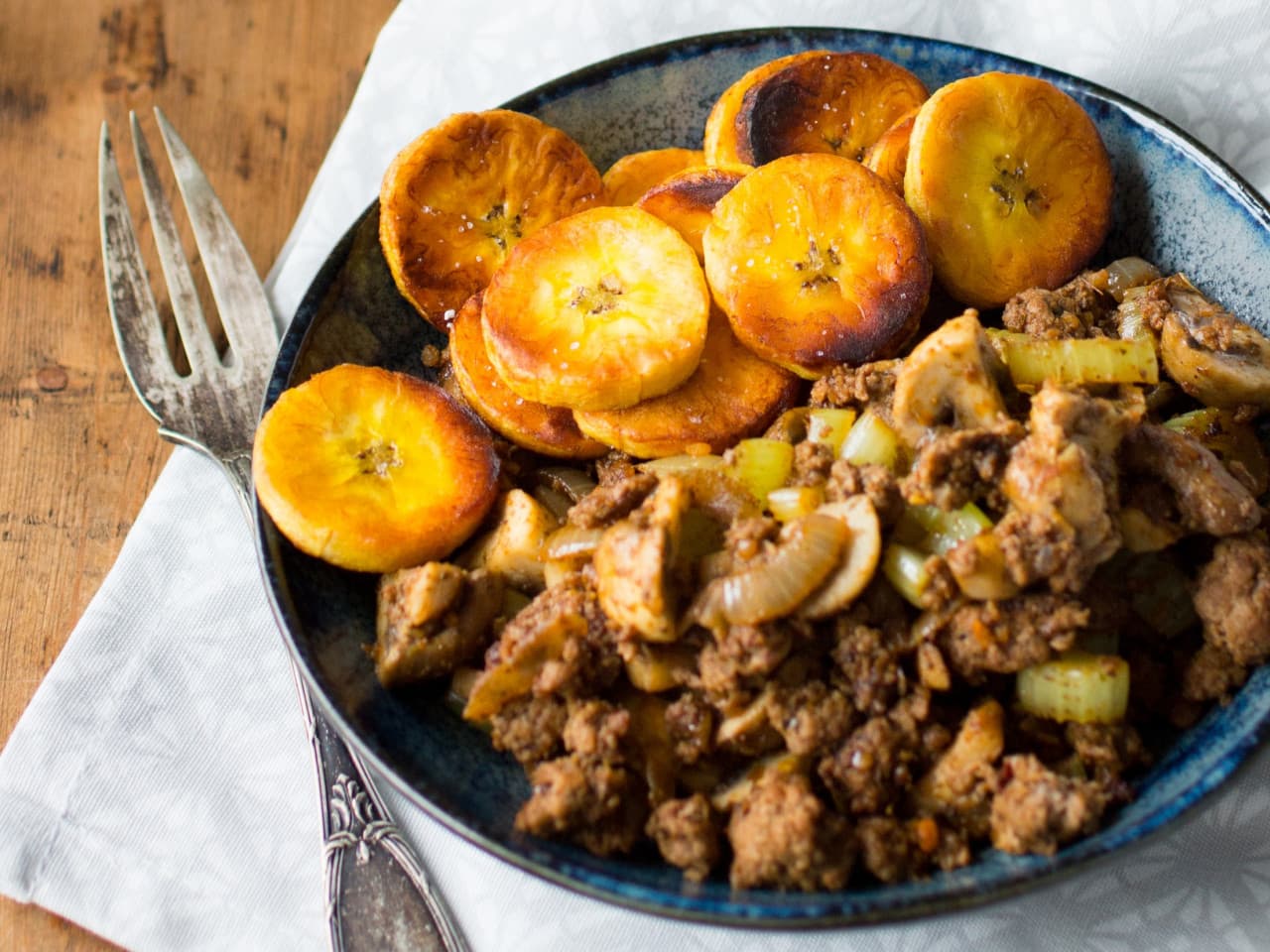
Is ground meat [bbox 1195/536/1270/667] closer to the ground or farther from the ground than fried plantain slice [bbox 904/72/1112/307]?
closer to the ground

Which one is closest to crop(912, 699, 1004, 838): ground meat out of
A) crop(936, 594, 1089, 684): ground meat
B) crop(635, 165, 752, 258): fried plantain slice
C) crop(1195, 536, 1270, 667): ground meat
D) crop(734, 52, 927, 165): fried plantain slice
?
crop(936, 594, 1089, 684): ground meat

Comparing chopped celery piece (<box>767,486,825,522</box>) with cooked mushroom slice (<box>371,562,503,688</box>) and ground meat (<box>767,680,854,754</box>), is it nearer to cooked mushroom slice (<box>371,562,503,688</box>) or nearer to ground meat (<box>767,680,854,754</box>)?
ground meat (<box>767,680,854,754</box>)

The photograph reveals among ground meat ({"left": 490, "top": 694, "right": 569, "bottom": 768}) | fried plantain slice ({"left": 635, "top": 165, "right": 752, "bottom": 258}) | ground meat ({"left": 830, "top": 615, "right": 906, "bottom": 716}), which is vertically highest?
fried plantain slice ({"left": 635, "top": 165, "right": 752, "bottom": 258})

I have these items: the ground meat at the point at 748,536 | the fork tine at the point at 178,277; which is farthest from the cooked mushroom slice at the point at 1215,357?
the fork tine at the point at 178,277

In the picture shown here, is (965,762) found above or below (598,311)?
below

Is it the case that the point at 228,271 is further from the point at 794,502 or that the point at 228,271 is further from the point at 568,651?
the point at 794,502

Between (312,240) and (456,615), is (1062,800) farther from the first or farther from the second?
(312,240)

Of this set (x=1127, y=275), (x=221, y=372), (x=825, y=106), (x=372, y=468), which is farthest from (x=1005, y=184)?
(x=221, y=372)
